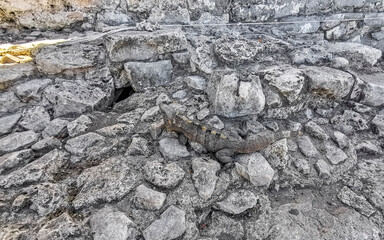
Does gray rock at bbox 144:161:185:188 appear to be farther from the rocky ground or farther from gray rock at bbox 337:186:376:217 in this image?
gray rock at bbox 337:186:376:217

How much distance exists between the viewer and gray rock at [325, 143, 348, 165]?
103 inches

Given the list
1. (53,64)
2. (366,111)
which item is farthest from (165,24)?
(366,111)

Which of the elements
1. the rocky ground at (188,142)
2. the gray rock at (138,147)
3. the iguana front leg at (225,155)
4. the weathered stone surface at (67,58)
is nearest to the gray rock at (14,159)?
the rocky ground at (188,142)

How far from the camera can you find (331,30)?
4.40 metres

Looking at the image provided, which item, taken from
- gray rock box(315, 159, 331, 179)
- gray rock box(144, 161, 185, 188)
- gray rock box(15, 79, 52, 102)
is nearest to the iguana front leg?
gray rock box(144, 161, 185, 188)

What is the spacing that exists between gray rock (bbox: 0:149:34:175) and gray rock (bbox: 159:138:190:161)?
4.20ft

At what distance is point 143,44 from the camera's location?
3.14 meters

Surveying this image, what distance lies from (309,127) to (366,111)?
93cm

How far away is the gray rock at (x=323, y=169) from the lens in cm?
247

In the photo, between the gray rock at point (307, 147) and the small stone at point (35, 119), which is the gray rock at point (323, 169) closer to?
the gray rock at point (307, 147)

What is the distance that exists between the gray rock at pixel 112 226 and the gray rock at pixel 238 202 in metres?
0.78

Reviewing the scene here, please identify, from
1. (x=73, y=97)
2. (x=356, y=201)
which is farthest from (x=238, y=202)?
(x=73, y=97)

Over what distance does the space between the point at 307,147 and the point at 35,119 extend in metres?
3.11

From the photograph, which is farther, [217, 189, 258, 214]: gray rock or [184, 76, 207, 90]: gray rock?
[184, 76, 207, 90]: gray rock
